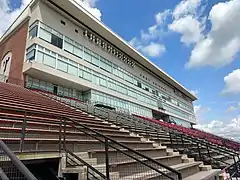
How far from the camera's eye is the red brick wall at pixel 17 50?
62.1 feet

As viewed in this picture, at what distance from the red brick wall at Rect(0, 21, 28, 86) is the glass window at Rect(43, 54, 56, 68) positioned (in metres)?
2.32

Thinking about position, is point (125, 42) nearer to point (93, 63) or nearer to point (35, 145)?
point (93, 63)

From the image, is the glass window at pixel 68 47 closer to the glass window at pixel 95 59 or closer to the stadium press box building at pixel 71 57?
the stadium press box building at pixel 71 57

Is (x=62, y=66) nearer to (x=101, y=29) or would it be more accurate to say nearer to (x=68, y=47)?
(x=68, y=47)

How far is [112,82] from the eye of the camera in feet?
88.4

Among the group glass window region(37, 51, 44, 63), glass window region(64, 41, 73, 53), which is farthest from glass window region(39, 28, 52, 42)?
glass window region(64, 41, 73, 53)

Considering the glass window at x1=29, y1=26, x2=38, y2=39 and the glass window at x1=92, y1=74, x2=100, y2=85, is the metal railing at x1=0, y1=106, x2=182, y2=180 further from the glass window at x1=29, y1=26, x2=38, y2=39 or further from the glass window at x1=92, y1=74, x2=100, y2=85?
the glass window at x1=92, y1=74, x2=100, y2=85

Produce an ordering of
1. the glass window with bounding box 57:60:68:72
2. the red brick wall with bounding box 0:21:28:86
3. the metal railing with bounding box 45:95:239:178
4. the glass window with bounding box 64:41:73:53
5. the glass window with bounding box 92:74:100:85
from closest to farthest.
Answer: the metal railing with bounding box 45:95:239:178 < the red brick wall with bounding box 0:21:28:86 < the glass window with bounding box 57:60:68:72 < the glass window with bounding box 64:41:73:53 < the glass window with bounding box 92:74:100:85

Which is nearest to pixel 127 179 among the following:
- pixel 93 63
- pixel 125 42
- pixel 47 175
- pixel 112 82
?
pixel 47 175

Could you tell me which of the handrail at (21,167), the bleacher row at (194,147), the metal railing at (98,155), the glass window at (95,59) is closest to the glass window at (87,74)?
the glass window at (95,59)

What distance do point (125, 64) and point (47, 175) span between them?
2855cm

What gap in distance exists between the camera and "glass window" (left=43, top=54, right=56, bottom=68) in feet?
61.0

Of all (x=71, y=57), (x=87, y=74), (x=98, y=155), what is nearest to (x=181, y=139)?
(x=98, y=155)

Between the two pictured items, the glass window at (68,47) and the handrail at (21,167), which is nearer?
the handrail at (21,167)
